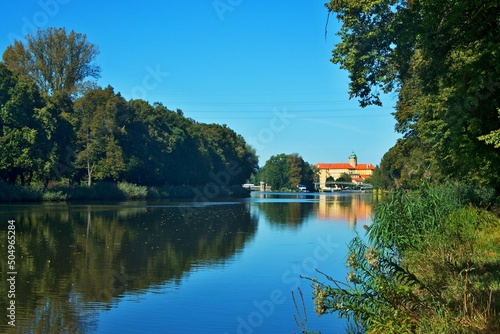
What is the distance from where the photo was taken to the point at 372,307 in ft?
26.1

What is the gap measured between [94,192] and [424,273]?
176ft

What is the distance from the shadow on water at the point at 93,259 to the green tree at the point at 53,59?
1371 inches

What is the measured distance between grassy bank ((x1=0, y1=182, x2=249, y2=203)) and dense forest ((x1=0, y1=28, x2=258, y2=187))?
47.8 inches

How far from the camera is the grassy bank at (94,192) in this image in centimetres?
4912

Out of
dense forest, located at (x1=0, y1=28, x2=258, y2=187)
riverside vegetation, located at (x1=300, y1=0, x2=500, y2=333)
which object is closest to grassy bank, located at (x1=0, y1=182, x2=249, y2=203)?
dense forest, located at (x1=0, y1=28, x2=258, y2=187)

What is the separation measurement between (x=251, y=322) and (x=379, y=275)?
382 cm

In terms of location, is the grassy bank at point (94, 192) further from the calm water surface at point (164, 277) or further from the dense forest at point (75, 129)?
the calm water surface at point (164, 277)

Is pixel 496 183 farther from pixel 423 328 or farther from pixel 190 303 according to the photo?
pixel 423 328

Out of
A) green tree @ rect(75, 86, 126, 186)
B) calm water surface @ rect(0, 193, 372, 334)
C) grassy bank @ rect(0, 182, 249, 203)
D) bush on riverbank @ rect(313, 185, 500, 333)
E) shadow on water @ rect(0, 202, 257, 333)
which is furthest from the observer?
green tree @ rect(75, 86, 126, 186)

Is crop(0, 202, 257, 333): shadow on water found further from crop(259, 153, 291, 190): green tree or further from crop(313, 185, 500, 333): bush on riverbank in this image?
crop(259, 153, 291, 190): green tree

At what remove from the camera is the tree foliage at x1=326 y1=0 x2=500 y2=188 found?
13008 millimetres

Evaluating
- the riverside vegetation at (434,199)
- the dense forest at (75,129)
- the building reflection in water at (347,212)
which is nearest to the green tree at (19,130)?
the dense forest at (75,129)

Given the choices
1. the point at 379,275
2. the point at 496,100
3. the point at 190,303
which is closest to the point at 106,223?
the point at 190,303

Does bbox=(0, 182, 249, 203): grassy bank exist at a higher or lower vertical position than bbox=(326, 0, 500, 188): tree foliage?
lower
